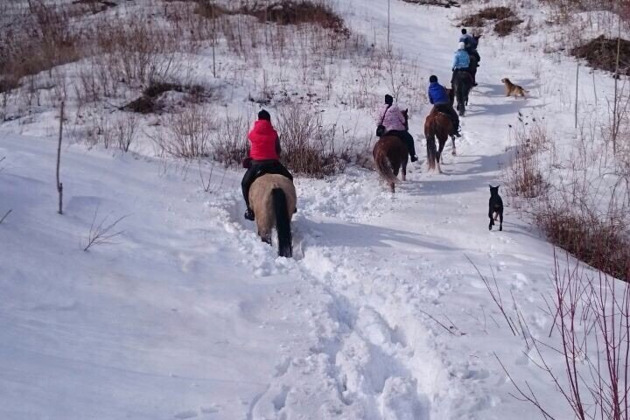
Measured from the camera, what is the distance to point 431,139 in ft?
31.9

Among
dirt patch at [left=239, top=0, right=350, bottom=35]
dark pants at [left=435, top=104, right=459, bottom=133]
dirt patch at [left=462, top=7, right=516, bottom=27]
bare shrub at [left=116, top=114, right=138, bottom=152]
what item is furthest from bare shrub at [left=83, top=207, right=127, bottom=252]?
dirt patch at [left=462, top=7, right=516, bottom=27]

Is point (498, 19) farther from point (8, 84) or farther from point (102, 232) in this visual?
point (102, 232)

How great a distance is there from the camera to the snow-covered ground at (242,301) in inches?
137

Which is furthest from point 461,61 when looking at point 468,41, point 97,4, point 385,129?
point 97,4

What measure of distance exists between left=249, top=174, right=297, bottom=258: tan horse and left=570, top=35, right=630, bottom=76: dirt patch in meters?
11.6

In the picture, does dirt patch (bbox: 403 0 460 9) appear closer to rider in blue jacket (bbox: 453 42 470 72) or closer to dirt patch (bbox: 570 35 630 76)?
dirt patch (bbox: 570 35 630 76)

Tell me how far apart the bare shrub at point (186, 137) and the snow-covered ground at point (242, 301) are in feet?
4.61

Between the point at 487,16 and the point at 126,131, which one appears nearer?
the point at 126,131

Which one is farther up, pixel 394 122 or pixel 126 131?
pixel 394 122

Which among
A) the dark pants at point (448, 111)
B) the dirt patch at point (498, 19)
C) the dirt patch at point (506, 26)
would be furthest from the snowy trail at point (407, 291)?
the dirt patch at point (498, 19)

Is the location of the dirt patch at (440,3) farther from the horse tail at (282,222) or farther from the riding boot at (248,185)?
the horse tail at (282,222)

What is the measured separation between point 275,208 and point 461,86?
26.1ft

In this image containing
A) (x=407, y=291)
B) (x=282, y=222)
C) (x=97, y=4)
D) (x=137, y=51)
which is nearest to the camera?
(x=407, y=291)

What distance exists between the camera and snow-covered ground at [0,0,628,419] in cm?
349
